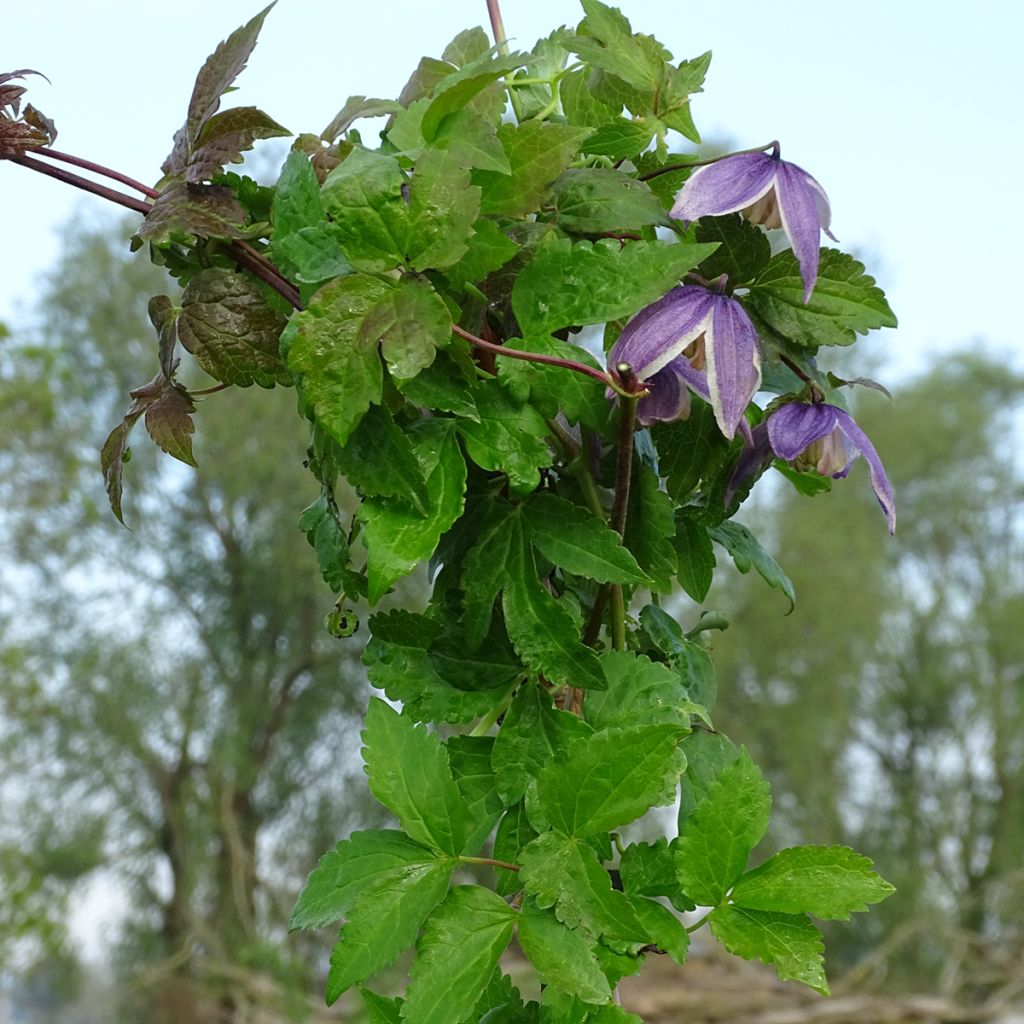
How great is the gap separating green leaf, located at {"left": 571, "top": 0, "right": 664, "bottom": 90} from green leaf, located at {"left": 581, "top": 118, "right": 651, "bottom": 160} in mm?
23

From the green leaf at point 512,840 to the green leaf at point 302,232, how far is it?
234 mm

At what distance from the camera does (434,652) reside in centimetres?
51

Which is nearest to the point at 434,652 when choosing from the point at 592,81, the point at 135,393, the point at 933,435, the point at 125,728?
the point at 135,393

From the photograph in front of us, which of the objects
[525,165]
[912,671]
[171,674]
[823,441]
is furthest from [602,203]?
[912,671]

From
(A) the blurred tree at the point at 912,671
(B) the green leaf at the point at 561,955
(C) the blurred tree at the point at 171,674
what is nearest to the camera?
(B) the green leaf at the point at 561,955

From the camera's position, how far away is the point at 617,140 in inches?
20.9

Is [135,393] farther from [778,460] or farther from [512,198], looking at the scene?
[778,460]

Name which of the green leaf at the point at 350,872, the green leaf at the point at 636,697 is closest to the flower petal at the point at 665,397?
the green leaf at the point at 636,697

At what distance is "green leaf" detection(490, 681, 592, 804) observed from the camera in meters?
0.47

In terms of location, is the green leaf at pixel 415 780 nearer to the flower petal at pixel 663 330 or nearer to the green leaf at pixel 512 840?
the green leaf at pixel 512 840

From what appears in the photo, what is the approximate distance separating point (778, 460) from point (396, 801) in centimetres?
26

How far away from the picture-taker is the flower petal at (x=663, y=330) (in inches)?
18.0

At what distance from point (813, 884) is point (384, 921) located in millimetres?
169

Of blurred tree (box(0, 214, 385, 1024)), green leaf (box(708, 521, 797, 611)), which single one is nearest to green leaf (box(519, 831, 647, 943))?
green leaf (box(708, 521, 797, 611))
